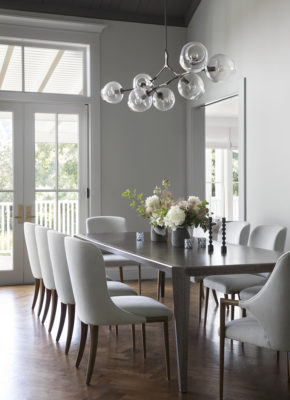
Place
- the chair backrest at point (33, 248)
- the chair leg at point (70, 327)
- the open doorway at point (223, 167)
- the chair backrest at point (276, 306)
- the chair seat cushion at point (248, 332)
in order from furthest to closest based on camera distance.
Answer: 1. the open doorway at point (223, 167)
2. the chair backrest at point (33, 248)
3. the chair leg at point (70, 327)
4. the chair seat cushion at point (248, 332)
5. the chair backrest at point (276, 306)

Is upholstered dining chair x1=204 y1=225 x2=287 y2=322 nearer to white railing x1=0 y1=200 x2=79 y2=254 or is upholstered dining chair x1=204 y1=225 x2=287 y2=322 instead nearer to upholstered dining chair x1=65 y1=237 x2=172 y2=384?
upholstered dining chair x1=65 y1=237 x2=172 y2=384

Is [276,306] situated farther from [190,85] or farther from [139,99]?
[139,99]

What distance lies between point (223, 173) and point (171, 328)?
8235 mm

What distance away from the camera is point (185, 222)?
4.10 meters

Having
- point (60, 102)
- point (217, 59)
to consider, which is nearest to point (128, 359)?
point (217, 59)

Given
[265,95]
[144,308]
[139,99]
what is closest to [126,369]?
[144,308]

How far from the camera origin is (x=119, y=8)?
23.0 ft

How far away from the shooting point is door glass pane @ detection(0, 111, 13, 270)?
6.73 meters

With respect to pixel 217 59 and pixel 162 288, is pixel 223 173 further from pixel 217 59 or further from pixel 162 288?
pixel 217 59

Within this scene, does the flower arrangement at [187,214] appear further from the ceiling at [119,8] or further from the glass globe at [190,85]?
the ceiling at [119,8]

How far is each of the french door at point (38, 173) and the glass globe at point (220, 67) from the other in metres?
3.42

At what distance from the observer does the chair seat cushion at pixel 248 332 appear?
9.28ft

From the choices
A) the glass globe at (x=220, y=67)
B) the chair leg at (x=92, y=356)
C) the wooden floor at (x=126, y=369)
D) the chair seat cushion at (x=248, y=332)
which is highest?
the glass globe at (x=220, y=67)

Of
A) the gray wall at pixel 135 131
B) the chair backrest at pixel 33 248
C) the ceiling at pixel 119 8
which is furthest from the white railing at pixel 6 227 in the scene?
the ceiling at pixel 119 8
